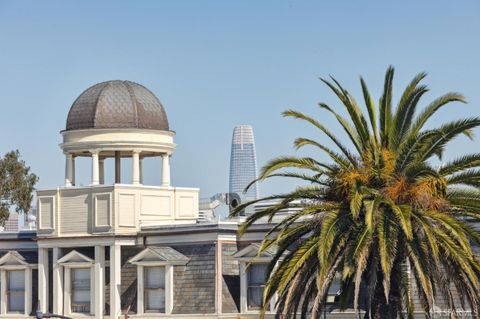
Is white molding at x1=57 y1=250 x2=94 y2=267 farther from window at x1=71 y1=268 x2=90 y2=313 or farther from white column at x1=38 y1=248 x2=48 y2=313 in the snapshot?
white column at x1=38 y1=248 x2=48 y2=313

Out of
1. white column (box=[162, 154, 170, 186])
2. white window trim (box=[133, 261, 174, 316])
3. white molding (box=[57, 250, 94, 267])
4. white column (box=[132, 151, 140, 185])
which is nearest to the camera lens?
white window trim (box=[133, 261, 174, 316])

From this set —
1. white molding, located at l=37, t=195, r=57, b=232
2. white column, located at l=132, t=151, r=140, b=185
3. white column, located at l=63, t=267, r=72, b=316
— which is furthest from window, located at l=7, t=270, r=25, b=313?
white column, located at l=132, t=151, r=140, b=185

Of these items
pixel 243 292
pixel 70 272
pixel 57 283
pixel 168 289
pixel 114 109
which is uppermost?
pixel 114 109

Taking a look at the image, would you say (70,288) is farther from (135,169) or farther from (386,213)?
(386,213)

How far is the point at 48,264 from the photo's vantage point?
2591 inches

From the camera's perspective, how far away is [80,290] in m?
64.8

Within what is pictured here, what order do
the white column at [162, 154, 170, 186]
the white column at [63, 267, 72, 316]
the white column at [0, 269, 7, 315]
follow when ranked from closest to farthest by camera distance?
the white column at [63, 267, 72, 316], the white column at [162, 154, 170, 186], the white column at [0, 269, 7, 315]

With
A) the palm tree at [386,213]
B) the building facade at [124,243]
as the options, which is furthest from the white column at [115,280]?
the palm tree at [386,213]

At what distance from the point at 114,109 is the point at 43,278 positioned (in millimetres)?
7699

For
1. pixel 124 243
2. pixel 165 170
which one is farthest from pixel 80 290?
pixel 165 170

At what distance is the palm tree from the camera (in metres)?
44.0

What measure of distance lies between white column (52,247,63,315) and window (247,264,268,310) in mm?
8554

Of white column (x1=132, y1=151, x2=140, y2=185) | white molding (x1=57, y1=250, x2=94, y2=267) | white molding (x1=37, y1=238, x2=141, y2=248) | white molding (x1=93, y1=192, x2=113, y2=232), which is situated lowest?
white molding (x1=57, y1=250, x2=94, y2=267)

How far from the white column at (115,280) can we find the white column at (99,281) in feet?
1.53
